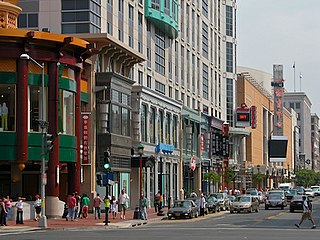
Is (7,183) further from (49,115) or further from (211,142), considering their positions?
(211,142)

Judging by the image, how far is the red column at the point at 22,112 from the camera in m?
49.9

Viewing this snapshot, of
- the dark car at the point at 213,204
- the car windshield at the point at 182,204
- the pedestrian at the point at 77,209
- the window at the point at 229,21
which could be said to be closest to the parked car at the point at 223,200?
the dark car at the point at 213,204

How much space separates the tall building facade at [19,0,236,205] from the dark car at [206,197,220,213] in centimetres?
623

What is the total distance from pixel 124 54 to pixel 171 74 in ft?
83.5

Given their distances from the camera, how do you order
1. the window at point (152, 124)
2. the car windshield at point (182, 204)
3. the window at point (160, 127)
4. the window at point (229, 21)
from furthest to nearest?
the window at point (229, 21) → the window at point (160, 127) → the window at point (152, 124) → the car windshield at point (182, 204)

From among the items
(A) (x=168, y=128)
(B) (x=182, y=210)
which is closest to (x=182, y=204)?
(B) (x=182, y=210)

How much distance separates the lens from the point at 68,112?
5425cm

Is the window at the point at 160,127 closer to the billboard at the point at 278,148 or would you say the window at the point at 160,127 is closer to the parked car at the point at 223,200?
the parked car at the point at 223,200

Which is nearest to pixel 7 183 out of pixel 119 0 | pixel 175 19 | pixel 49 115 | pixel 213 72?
pixel 49 115

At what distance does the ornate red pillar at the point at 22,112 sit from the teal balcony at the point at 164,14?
29.6m

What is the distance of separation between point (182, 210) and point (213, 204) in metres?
12.4

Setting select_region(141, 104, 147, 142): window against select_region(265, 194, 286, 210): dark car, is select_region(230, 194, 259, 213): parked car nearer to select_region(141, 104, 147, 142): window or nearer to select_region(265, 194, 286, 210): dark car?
select_region(265, 194, 286, 210): dark car

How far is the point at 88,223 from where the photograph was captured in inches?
1818

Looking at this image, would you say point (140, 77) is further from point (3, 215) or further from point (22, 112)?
point (3, 215)
